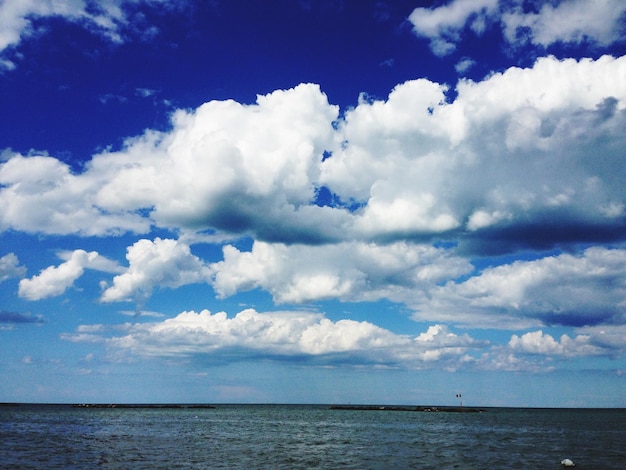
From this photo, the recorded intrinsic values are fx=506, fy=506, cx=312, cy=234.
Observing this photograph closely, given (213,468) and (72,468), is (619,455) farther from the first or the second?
(72,468)

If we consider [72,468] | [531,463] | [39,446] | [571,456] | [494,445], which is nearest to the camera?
[72,468]

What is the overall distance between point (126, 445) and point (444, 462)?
3984 cm

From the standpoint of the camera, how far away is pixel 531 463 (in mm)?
50625

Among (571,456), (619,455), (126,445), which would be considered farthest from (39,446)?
(619,455)

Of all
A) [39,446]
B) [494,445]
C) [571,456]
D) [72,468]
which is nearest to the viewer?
[72,468]

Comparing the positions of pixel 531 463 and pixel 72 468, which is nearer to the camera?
pixel 72 468

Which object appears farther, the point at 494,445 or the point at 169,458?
the point at 494,445

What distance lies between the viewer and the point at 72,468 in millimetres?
44938

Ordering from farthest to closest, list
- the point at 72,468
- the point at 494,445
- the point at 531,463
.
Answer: the point at 494,445 → the point at 531,463 → the point at 72,468

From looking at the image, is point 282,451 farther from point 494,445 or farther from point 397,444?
point 494,445

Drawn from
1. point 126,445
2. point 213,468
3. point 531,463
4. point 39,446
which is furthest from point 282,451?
point 39,446

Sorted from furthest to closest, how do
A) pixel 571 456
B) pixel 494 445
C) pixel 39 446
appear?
pixel 494 445 → pixel 39 446 → pixel 571 456

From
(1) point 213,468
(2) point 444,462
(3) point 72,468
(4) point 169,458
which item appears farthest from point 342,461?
(3) point 72,468

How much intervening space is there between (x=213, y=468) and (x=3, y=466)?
18.6 m
